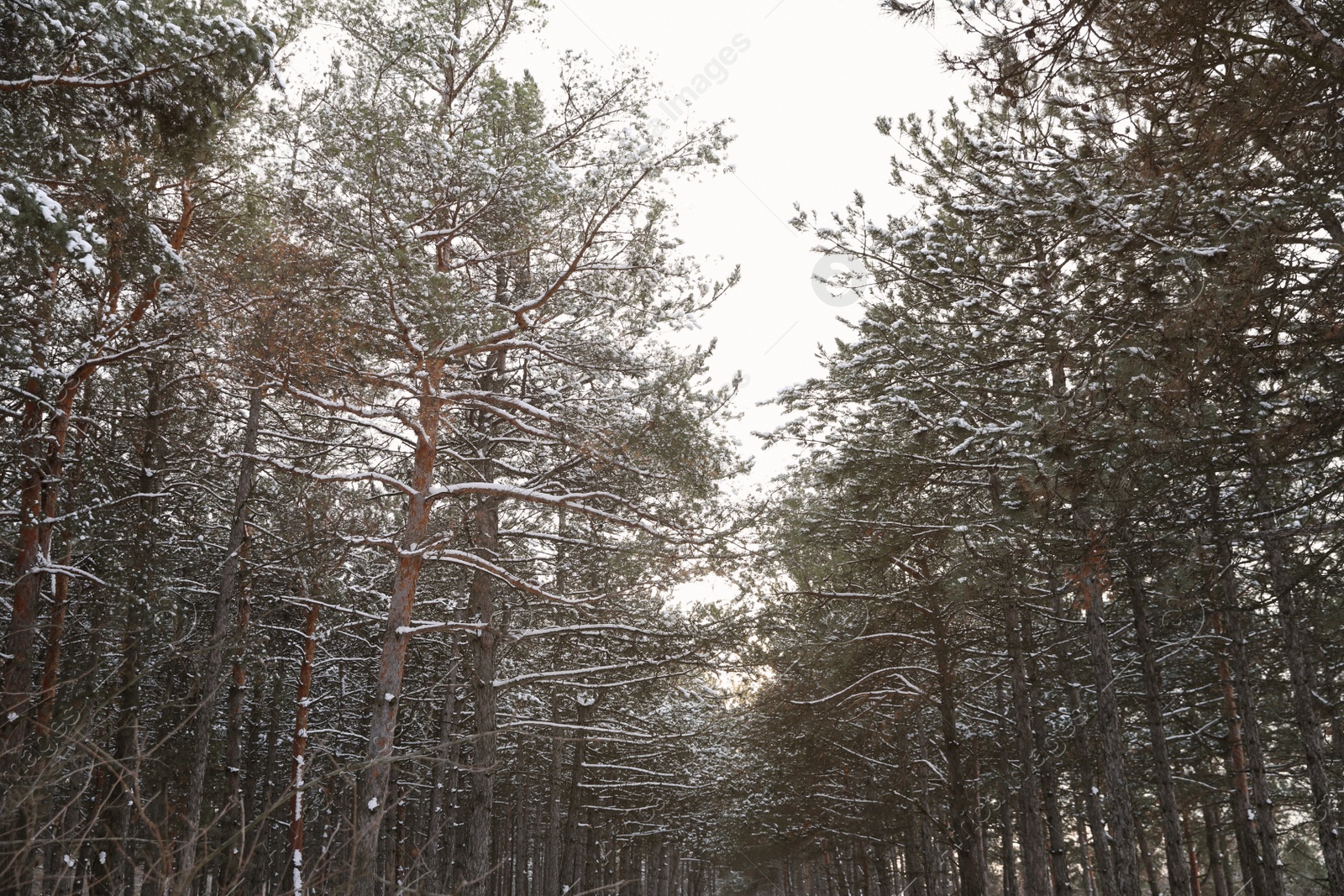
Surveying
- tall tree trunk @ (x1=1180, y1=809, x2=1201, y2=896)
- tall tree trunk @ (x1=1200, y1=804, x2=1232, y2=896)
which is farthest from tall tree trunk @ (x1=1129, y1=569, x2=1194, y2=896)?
tall tree trunk @ (x1=1180, y1=809, x2=1201, y2=896)

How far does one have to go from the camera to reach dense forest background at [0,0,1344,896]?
5.75 m

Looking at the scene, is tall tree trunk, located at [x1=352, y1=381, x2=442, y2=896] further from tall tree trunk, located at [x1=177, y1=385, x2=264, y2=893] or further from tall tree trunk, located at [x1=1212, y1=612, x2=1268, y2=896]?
tall tree trunk, located at [x1=1212, y1=612, x2=1268, y2=896]

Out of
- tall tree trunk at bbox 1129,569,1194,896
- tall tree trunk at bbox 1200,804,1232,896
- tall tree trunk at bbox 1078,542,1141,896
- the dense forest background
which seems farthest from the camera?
tall tree trunk at bbox 1200,804,1232,896

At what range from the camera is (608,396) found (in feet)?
33.7

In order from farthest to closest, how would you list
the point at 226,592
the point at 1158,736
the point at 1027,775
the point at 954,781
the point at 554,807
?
the point at 554,807 → the point at 954,781 → the point at 226,592 → the point at 1158,736 → the point at 1027,775

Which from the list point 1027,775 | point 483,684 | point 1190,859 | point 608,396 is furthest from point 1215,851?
point 608,396

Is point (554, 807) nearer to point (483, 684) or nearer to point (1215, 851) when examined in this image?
point (483, 684)

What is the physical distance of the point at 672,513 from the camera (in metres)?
10.6

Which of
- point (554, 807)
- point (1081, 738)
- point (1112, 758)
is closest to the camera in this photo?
point (1112, 758)

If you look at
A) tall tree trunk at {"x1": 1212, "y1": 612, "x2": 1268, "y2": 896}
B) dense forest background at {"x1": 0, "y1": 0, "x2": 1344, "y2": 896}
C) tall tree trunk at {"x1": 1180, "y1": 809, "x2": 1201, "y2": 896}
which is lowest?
tall tree trunk at {"x1": 1180, "y1": 809, "x2": 1201, "y2": 896}

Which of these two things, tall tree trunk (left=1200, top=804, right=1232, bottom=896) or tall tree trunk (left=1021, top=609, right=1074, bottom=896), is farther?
tall tree trunk (left=1200, top=804, right=1232, bottom=896)

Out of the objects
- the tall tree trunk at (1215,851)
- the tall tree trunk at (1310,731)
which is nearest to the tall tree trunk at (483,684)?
the tall tree trunk at (1310,731)

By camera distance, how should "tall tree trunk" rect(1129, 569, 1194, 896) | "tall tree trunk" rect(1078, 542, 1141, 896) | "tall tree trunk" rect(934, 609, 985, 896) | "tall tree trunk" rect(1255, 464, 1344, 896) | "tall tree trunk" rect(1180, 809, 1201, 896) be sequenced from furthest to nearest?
"tall tree trunk" rect(1180, 809, 1201, 896)
"tall tree trunk" rect(934, 609, 985, 896)
"tall tree trunk" rect(1129, 569, 1194, 896)
"tall tree trunk" rect(1078, 542, 1141, 896)
"tall tree trunk" rect(1255, 464, 1344, 896)

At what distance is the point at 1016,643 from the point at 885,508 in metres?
3.46
